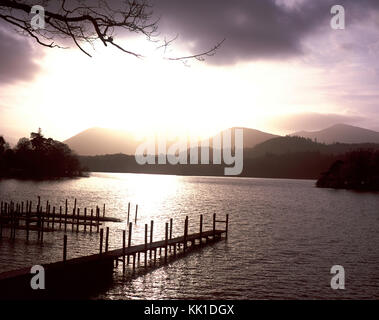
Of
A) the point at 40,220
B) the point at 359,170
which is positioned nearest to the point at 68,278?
the point at 40,220

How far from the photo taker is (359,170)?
168 metres

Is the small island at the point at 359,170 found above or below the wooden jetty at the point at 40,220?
above

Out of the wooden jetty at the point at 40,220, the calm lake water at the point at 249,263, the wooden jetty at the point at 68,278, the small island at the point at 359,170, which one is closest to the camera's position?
the wooden jetty at the point at 68,278

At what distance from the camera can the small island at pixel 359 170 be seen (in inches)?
6447

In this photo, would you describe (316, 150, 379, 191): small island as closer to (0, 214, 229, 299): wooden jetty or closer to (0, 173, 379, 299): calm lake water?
(0, 173, 379, 299): calm lake water

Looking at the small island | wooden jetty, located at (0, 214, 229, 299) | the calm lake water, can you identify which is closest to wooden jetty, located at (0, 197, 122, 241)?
the calm lake water

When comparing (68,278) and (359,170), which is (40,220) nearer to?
(68,278)

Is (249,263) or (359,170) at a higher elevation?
(359,170)

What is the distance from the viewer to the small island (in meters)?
164

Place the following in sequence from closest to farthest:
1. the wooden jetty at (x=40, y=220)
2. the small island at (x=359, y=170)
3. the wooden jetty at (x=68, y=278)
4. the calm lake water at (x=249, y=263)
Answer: the wooden jetty at (x=68, y=278) < the calm lake water at (x=249, y=263) < the wooden jetty at (x=40, y=220) < the small island at (x=359, y=170)

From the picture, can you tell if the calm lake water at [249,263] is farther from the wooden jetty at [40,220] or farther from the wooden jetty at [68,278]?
the wooden jetty at [40,220]

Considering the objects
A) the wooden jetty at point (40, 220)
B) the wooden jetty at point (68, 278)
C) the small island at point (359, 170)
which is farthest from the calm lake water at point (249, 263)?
the small island at point (359, 170)

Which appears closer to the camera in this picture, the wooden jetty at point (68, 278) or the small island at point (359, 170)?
the wooden jetty at point (68, 278)

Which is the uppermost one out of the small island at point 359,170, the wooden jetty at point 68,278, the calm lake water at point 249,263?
the small island at point 359,170
